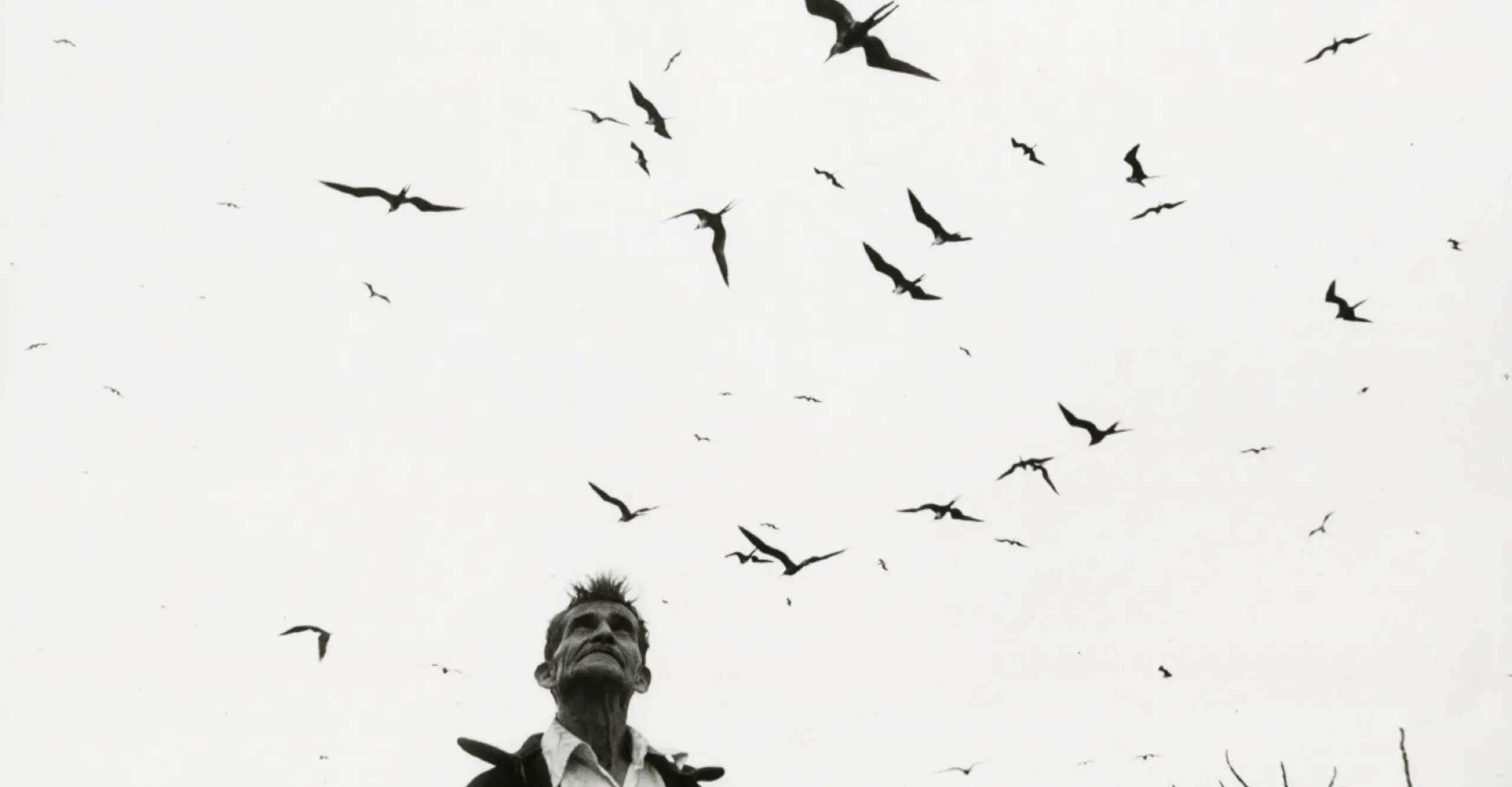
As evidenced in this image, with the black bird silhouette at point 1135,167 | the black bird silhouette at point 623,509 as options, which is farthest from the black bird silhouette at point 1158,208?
the black bird silhouette at point 623,509

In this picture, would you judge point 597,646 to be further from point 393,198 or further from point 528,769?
point 393,198

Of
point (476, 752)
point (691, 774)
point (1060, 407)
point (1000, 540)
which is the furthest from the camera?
point (1000, 540)

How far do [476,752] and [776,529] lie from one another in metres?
13.9

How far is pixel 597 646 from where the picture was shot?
5559mm

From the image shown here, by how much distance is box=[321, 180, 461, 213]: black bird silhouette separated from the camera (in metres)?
12.2

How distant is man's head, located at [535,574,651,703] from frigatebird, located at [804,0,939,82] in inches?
223

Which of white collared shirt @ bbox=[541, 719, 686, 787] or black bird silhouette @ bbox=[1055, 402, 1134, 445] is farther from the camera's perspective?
black bird silhouette @ bbox=[1055, 402, 1134, 445]

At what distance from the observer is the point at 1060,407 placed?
1464cm

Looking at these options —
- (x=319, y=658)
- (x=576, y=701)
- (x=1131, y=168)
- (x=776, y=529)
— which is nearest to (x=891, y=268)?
(x=1131, y=168)

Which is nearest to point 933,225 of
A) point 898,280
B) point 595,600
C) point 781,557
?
point 898,280

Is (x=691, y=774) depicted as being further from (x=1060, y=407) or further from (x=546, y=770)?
(x=1060, y=407)

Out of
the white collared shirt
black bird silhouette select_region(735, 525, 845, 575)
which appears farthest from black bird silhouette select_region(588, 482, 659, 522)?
the white collared shirt

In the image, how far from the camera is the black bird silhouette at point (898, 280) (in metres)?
13.9

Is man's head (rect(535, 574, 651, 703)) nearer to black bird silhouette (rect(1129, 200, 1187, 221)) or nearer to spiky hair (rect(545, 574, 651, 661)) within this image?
spiky hair (rect(545, 574, 651, 661))
